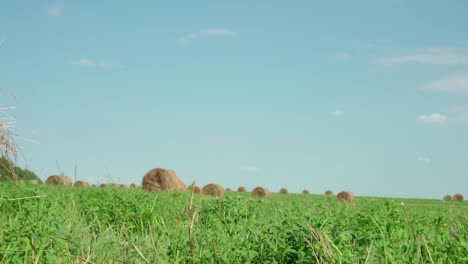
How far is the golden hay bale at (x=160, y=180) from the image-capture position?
27.2m

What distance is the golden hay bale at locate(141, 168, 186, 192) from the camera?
2719cm

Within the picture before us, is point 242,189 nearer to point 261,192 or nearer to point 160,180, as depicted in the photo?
point 261,192

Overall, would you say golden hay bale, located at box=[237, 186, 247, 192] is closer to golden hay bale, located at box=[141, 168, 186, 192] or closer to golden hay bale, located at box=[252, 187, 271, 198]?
golden hay bale, located at box=[252, 187, 271, 198]

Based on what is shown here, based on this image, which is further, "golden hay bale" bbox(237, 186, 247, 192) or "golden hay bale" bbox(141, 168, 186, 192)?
"golden hay bale" bbox(237, 186, 247, 192)

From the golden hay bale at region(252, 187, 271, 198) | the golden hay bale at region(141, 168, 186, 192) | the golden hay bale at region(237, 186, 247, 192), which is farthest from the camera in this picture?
the golden hay bale at region(237, 186, 247, 192)

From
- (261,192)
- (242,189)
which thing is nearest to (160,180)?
(261,192)

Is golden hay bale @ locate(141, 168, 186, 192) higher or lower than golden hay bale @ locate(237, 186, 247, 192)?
lower

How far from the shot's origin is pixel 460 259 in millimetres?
4801

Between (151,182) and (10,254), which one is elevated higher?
(151,182)

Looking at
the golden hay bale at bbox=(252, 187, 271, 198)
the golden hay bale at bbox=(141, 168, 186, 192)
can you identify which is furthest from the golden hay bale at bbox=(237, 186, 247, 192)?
the golden hay bale at bbox=(141, 168, 186, 192)

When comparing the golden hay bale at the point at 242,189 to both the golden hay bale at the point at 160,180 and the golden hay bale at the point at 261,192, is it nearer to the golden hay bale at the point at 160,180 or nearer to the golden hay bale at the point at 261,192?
the golden hay bale at the point at 261,192

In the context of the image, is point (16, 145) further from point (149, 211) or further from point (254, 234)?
point (254, 234)

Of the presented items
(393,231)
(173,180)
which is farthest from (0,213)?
(173,180)

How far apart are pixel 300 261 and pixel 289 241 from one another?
493 mm
